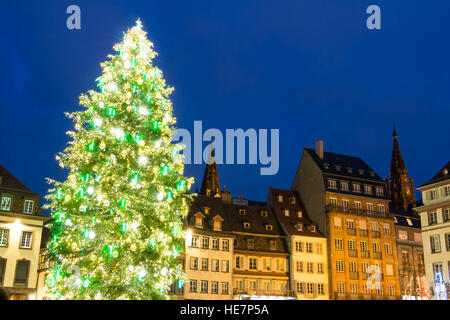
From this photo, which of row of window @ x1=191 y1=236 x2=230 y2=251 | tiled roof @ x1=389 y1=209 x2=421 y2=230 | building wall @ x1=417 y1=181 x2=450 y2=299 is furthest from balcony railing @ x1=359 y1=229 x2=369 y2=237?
row of window @ x1=191 y1=236 x2=230 y2=251

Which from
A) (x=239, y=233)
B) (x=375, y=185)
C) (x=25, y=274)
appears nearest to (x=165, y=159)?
(x=25, y=274)

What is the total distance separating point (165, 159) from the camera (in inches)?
913

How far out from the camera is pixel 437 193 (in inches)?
2340

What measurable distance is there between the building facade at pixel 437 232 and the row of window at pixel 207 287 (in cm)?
2339

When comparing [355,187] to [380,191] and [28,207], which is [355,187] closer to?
[380,191]

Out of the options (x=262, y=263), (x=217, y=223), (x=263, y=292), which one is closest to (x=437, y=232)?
(x=262, y=263)

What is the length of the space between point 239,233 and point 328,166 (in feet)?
58.8

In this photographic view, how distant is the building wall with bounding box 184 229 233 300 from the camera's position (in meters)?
60.1

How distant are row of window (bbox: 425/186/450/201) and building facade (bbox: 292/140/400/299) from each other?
1309 cm

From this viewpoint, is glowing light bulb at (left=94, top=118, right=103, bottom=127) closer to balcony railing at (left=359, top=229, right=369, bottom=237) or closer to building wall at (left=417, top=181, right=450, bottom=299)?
building wall at (left=417, top=181, right=450, bottom=299)

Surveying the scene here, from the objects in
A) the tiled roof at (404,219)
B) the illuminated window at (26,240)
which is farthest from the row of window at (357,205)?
the illuminated window at (26,240)

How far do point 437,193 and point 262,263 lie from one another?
2268 cm

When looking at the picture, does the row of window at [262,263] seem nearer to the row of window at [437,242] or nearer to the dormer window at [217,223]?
the dormer window at [217,223]

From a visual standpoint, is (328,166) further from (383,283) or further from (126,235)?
(126,235)
